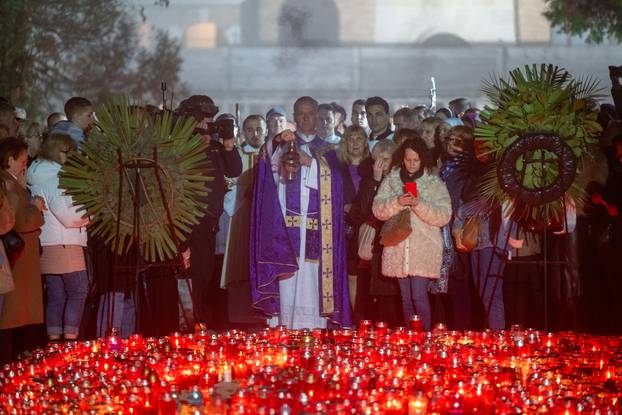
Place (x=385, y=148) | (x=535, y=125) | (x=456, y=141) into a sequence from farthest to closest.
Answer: (x=385, y=148)
(x=456, y=141)
(x=535, y=125)

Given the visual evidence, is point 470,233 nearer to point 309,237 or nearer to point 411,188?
point 411,188

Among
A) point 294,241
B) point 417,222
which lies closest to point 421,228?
point 417,222

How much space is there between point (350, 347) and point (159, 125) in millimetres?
2582

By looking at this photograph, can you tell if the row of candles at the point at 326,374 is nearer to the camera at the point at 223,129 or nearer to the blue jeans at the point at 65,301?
the blue jeans at the point at 65,301

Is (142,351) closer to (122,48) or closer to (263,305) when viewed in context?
(263,305)

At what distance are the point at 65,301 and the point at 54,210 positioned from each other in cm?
86

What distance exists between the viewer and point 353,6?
119 feet

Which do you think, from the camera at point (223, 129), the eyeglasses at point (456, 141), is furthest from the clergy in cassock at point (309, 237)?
the eyeglasses at point (456, 141)

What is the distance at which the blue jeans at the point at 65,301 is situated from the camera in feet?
36.6

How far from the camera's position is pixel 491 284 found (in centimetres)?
1138

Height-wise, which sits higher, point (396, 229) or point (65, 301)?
point (396, 229)

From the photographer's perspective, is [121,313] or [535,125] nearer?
[535,125]

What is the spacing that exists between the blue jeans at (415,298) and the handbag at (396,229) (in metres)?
0.37

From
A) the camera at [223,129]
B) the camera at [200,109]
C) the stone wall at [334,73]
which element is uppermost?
the stone wall at [334,73]
